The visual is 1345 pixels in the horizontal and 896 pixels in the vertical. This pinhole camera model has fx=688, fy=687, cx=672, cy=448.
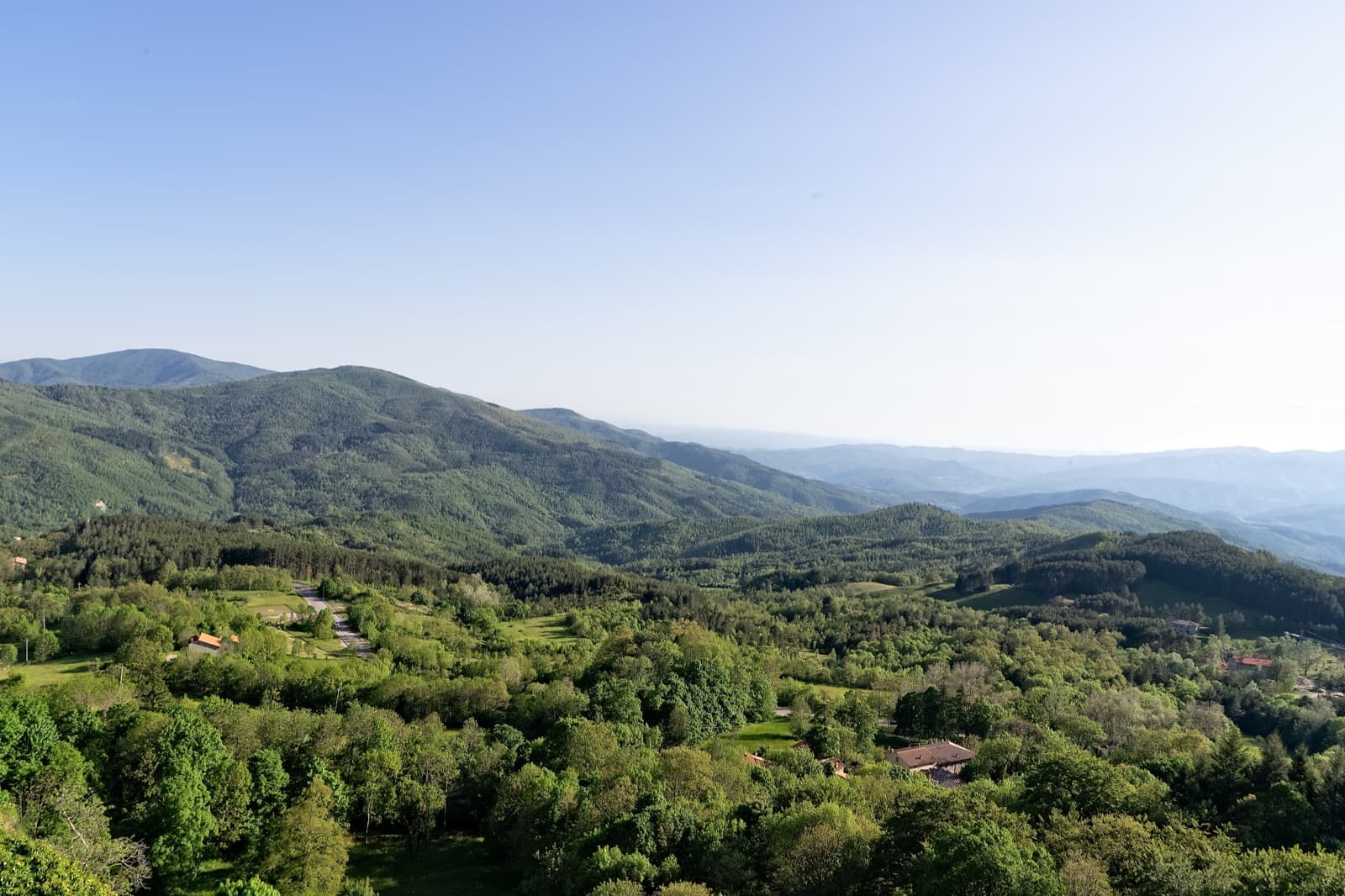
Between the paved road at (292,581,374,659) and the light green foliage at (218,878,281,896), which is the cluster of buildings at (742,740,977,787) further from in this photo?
the paved road at (292,581,374,659)

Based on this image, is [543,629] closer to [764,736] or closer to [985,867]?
[764,736]

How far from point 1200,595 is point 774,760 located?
150935 millimetres

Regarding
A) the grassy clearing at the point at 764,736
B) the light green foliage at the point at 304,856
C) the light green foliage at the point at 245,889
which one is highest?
the light green foliage at the point at 245,889

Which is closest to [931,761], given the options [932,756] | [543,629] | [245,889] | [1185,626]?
[932,756]

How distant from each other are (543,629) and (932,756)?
2987 inches

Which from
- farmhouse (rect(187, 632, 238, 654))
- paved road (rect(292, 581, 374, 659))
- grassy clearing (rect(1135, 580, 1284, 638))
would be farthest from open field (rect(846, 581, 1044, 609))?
farmhouse (rect(187, 632, 238, 654))

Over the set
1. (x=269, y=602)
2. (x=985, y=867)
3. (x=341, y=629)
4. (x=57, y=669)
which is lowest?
(x=341, y=629)

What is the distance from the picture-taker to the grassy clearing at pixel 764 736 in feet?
211

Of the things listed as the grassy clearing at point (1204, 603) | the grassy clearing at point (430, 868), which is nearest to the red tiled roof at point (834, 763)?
the grassy clearing at point (430, 868)

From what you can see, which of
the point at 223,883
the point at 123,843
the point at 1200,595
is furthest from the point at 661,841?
the point at 1200,595

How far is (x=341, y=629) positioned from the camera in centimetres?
10081

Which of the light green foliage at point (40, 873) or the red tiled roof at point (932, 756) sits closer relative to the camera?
the light green foliage at point (40, 873)

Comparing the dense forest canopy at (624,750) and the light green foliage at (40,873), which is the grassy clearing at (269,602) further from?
the light green foliage at (40,873)

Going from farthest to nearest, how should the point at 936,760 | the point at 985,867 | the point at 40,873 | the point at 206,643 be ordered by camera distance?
the point at 206,643
the point at 936,760
the point at 40,873
the point at 985,867
